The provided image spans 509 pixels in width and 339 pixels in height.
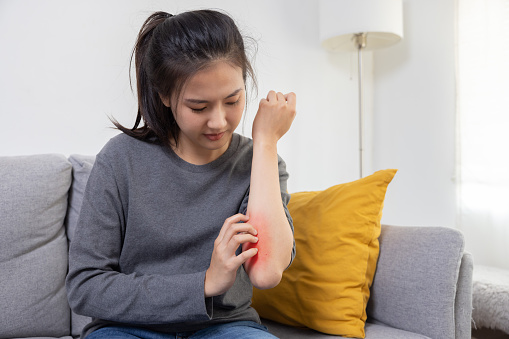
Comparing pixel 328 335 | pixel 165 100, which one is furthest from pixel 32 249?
pixel 328 335

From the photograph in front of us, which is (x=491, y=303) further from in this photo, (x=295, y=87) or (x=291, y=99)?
(x=295, y=87)

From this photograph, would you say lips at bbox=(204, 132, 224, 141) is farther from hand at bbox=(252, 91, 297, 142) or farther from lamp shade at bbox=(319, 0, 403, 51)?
lamp shade at bbox=(319, 0, 403, 51)

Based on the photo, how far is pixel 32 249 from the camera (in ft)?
4.15

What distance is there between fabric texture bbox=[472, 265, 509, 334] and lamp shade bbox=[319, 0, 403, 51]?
3.95ft

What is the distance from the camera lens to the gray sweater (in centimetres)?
88

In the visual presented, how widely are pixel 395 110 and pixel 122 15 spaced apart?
1.60m

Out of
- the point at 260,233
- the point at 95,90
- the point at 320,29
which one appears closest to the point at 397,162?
the point at 320,29

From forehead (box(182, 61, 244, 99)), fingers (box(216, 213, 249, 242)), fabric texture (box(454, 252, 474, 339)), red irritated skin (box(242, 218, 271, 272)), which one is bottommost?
fabric texture (box(454, 252, 474, 339))

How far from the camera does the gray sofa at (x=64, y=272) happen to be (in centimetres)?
115

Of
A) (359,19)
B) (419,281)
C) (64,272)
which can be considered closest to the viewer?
(419,281)

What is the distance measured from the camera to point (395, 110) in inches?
105

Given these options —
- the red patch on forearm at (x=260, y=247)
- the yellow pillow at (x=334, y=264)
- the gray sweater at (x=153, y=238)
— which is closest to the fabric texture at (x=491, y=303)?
the yellow pillow at (x=334, y=264)

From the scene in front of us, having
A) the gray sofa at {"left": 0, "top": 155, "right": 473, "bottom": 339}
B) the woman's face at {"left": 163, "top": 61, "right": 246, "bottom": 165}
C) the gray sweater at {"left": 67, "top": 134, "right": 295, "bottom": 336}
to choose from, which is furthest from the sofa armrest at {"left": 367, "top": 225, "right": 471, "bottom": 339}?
the woman's face at {"left": 163, "top": 61, "right": 246, "bottom": 165}

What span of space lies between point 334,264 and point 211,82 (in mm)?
591
